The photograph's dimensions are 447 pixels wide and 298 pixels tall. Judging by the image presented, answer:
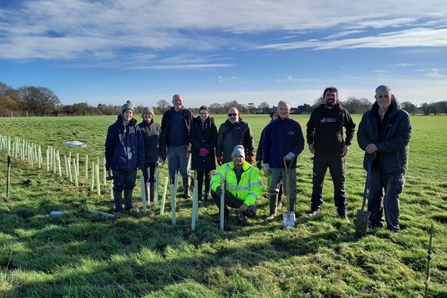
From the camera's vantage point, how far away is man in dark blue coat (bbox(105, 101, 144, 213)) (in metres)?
6.57

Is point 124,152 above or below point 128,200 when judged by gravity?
above

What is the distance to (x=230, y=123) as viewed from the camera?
7215 mm

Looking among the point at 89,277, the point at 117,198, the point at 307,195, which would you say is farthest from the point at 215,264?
the point at 307,195

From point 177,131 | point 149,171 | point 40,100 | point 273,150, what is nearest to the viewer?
point 273,150

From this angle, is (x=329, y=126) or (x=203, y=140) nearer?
(x=329, y=126)

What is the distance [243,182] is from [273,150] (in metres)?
0.91

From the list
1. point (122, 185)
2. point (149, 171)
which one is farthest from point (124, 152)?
point (149, 171)

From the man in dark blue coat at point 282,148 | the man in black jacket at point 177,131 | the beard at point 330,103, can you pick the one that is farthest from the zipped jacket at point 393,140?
the man in black jacket at point 177,131

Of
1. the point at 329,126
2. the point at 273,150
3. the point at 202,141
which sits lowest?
the point at 273,150

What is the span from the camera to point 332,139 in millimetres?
6168

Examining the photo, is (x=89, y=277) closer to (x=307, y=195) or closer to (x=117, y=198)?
(x=117, y=198)

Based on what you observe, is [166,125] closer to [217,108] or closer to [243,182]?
[243,182]

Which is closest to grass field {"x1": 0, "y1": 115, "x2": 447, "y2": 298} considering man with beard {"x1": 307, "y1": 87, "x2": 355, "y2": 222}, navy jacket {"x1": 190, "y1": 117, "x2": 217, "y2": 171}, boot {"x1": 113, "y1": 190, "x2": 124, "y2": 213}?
boot {"x1": 113, "y1": 190, "x2": 124, "y2": 213}

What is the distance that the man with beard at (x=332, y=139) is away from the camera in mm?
6145
